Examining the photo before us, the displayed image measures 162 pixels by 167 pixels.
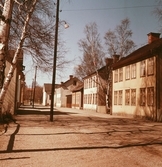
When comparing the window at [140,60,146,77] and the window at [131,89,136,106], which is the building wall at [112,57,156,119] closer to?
the window at [131,89,136,106]

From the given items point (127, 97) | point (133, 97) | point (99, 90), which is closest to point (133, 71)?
point (133, 97)

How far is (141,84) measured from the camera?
72.7ft

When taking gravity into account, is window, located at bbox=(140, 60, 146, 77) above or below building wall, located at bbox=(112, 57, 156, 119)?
above

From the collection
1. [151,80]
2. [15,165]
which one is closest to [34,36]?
[15,165]

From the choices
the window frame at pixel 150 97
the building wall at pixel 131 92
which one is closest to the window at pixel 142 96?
the building wall at pixel 131 92

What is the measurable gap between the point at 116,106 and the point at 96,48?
374 inches

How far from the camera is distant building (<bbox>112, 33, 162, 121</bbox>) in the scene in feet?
63.6

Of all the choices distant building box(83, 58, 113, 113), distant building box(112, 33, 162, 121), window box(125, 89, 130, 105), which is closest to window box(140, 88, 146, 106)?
distant building box(112, 33, 162, 121)

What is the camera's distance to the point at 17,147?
23.3ft

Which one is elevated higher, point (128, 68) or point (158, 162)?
point (128, 68)

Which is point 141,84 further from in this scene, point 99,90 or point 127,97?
point 99,90

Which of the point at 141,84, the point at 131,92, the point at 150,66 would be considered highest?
the point at 150,66

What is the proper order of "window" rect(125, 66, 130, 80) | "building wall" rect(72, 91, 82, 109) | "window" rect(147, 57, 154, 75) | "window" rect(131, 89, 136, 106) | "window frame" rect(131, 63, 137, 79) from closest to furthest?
"window" rect(147, 57, 154, 75) < "window" rect(131, 89, 136, 106) < "window frame" rect(131, 63, 137, 79) < "window" rect(125, 66, 130, 80) < "building wall" rect(72, 91, 82, 109)

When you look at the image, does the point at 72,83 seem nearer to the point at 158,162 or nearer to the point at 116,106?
the point at 116,106
